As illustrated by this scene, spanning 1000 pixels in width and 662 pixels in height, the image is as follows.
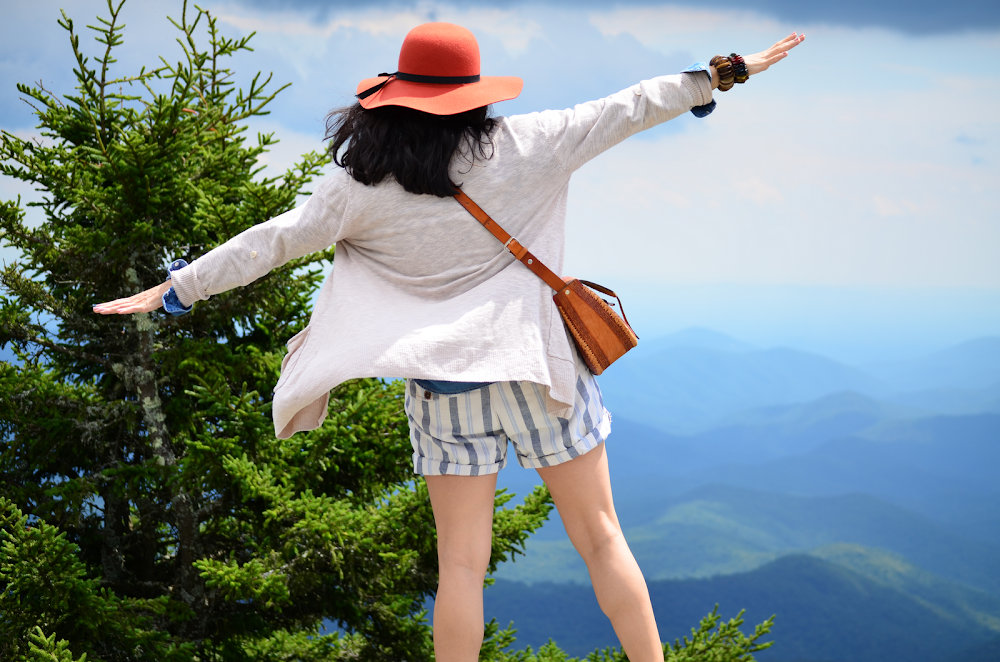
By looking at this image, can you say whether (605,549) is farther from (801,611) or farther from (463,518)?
(801,611)

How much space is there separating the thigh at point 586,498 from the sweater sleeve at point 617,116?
2.32ft

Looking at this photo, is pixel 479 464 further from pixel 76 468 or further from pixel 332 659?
pixel 332 659

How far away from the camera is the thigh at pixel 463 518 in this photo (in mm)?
1692

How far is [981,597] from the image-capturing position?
1313 inches

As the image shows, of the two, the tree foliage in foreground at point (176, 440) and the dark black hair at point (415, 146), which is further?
the tree foliage in foreground at point (176, 440)

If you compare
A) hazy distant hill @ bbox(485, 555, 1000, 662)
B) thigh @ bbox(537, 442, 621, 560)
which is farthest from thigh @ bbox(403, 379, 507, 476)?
hazy distant hill @ bbox(485, 555, 1000, 662)

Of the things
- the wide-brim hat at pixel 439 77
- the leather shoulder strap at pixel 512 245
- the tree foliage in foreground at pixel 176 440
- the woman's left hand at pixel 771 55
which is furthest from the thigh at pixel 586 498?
the tree foliage in foreground at pixel 176 440

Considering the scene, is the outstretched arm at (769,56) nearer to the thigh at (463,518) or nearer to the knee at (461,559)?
the thigh at (463,518)

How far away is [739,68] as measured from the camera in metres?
1.64

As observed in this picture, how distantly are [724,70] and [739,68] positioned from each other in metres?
0.03

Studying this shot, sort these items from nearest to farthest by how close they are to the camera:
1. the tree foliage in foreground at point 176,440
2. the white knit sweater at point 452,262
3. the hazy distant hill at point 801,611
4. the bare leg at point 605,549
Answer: the white knit sweater at point 452,262
the bare leg at point 605,549
the tree foliage in foreground at point 176,440
the hazy distant hill at point 801,611

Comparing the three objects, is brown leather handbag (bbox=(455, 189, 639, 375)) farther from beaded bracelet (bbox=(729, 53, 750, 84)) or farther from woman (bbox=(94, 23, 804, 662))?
beaded bracelet (bbox=(729, 53, 750, 84))

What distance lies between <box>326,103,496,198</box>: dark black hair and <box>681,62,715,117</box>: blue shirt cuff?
1.54 feet

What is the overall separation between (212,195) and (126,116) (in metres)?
0.48
